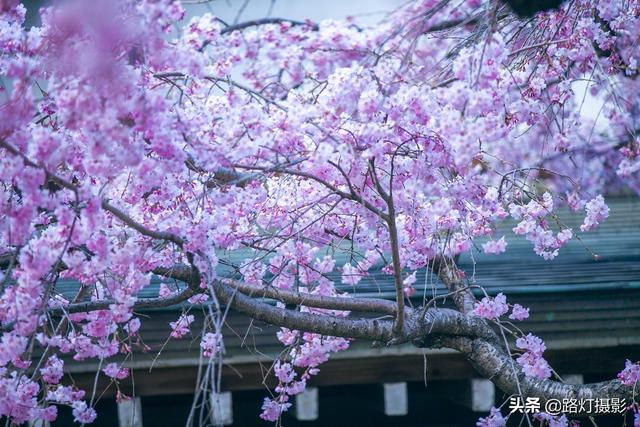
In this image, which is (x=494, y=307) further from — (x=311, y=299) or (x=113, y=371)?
(x=113, y=371)

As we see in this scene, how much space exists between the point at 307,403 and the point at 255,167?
190cm

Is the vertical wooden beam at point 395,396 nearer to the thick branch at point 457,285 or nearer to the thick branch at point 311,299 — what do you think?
the thick branch at point 457,285

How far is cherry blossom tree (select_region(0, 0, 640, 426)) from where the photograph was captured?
2.65 metres

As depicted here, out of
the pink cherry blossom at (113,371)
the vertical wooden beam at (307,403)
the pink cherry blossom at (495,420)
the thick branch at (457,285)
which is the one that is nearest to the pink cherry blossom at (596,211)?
the thick branch at (457,285)

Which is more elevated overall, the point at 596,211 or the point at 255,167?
the point at 596,211

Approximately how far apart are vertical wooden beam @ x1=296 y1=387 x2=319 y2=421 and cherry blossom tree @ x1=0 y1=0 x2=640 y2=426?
A: 117 millimetres

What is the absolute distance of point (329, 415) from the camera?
17.0 feet

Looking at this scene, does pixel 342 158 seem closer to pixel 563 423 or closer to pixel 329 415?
pixel 563 423

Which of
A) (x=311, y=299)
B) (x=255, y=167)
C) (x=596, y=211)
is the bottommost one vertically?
(x=311, y=299)

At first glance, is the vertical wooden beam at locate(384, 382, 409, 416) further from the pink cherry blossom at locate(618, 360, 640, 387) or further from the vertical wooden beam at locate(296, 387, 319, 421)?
the pink cherry blossom at locate(618, 360, 640, 387)

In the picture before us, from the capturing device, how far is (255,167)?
299 centimetres

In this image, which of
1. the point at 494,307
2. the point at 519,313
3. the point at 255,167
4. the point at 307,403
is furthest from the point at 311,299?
the point at 307,403

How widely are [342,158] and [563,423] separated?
162 cm

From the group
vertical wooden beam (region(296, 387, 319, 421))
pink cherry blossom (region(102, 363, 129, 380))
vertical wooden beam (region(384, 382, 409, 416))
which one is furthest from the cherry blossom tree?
vertical wooden beam (region(384, 382, 409, 416))
